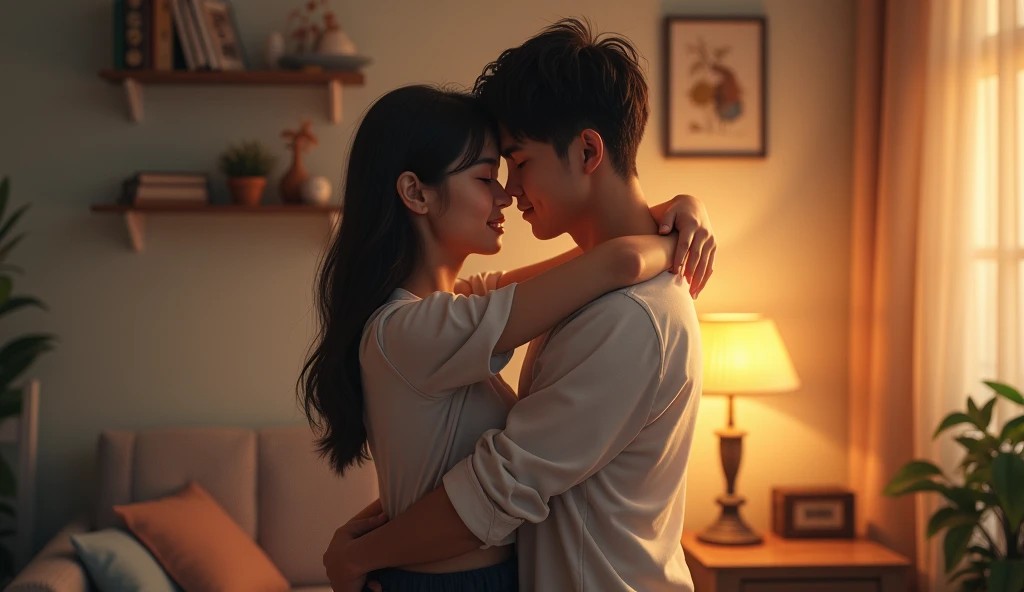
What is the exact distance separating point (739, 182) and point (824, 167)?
0.32m

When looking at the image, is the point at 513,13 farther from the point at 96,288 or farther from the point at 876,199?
the point at 96,288

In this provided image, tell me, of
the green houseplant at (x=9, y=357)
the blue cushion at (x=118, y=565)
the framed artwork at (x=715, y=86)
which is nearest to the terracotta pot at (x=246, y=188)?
the green houseplant at (x=9, y=357)

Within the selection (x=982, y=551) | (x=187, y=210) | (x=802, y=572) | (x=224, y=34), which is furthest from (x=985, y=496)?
(x=224, y=34)

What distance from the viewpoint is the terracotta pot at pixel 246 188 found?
3.29m

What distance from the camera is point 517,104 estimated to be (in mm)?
1460

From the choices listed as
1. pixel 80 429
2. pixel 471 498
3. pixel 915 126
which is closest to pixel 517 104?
pixel 471 498

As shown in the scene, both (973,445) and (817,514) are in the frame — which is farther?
(817,514)

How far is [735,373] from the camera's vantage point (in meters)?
3.17

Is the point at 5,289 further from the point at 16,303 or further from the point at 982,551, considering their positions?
the point at 982,551

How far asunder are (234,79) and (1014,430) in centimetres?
258

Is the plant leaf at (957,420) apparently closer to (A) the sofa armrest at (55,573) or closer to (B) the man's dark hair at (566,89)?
(B) the man's dark hair at (566,89)

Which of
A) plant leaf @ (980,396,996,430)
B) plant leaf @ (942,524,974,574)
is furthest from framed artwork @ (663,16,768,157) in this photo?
plant leaf @ (942,524,974,574)

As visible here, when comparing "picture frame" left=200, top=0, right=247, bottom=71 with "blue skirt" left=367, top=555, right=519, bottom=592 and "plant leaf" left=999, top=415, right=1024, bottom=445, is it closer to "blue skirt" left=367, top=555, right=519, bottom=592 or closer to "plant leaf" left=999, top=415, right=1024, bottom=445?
"blue skirt" left=367, top=555, right=519, bottom=592

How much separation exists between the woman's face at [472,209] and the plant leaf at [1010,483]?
61.9 inches
